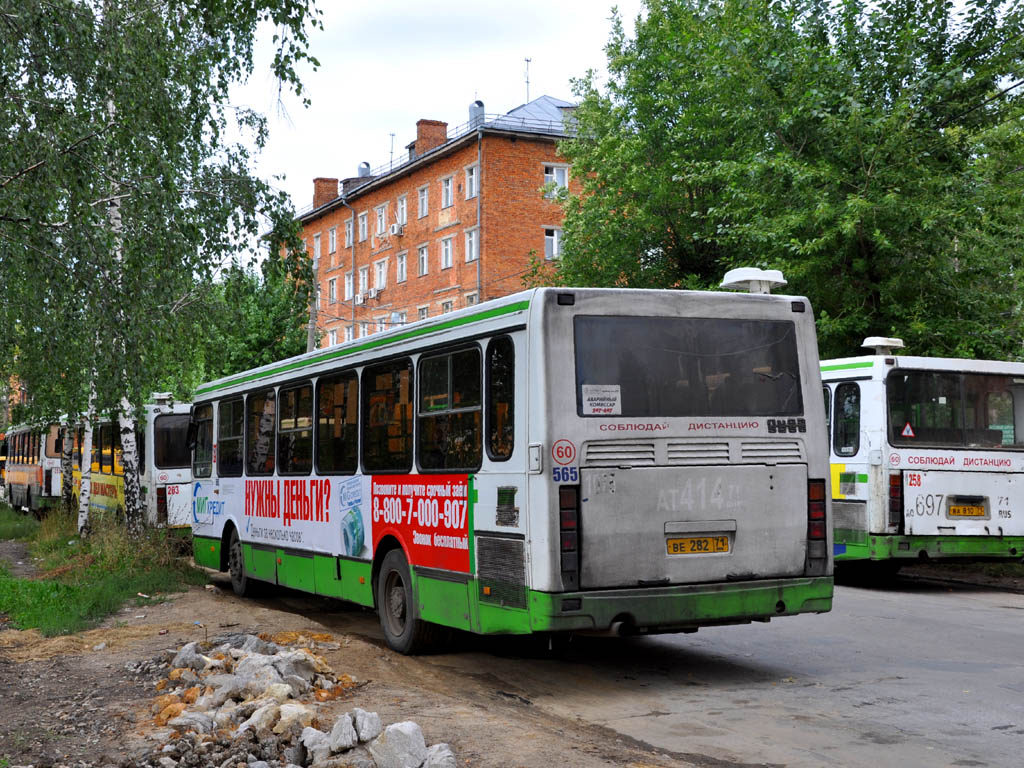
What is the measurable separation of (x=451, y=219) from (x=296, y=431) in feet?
141

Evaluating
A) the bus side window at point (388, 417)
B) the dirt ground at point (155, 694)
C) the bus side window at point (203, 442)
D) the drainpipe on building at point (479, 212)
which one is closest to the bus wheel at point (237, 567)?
the bus side window at point (203, 442)

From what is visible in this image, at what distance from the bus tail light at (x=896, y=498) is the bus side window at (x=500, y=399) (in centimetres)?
766

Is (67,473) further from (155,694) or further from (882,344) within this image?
(155,694)

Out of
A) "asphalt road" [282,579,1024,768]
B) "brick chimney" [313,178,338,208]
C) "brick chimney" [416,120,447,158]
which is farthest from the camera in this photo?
"brick chimney" [313,178,338,208]

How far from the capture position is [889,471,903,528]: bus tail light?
1454 centimetres

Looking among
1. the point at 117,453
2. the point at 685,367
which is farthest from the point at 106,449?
the point at 685,367

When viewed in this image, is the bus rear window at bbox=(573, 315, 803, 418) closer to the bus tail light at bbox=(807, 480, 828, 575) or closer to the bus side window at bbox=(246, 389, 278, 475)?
the bus tail light at bbox=(807, 480, 828, 575)

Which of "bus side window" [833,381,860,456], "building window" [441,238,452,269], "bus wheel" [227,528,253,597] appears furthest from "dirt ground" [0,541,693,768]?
"building window" [441,238,452,269]

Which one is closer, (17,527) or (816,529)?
(816,529)

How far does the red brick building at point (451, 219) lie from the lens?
2067 inches

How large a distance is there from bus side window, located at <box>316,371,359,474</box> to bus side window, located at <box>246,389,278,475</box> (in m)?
1.55

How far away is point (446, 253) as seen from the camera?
182 ft

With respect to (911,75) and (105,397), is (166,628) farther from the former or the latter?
(911,75)

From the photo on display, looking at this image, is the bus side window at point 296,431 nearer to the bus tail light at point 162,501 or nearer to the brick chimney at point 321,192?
the bus tail light at point 162,501
